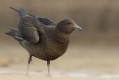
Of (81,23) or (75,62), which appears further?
(81,23)

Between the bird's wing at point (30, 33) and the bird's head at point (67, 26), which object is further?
the bird's wing at point (30, 33)

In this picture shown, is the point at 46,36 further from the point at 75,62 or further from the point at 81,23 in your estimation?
the point at 81,23

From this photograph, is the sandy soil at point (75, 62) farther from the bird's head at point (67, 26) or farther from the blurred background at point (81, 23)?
the bird's head at point (67, 26)

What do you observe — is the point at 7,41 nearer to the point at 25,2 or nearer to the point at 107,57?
the point at 25,2

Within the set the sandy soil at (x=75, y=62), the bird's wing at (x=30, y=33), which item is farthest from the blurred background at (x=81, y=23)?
the bird's wing at (x=30, y=33)

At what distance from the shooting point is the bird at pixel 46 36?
16312 mm

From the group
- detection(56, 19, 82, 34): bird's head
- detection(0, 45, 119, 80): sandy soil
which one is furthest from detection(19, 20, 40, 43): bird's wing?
detection(0, 45, 119, 80): sandy soil

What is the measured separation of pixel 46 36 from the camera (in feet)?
54.1

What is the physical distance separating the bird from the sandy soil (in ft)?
15.7

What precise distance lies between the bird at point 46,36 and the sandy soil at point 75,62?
4784 mm

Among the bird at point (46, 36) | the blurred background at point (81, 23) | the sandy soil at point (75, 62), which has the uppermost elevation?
the blurred background at point (81, 23)

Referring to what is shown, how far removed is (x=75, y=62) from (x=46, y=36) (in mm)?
7512

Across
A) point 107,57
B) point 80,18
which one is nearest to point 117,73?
point 107,57

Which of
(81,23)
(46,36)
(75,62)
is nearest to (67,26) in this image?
(46,36)
